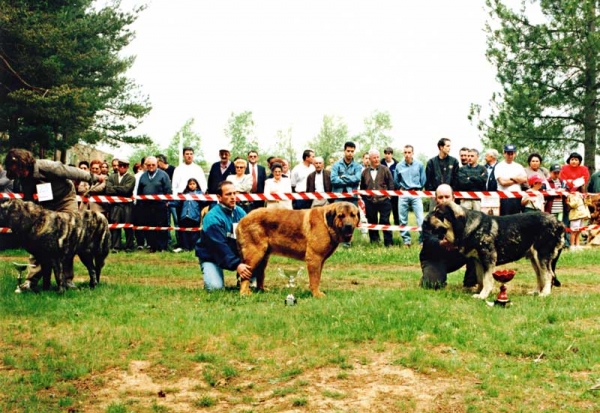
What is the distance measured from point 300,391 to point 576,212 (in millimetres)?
11392

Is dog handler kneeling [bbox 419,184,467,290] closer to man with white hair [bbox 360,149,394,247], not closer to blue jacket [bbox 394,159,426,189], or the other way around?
man with white hair [bbox 360,149,394,247]

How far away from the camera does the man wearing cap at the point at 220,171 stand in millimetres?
15672

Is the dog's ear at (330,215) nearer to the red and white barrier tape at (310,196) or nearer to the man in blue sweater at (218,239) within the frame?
the man in blue sweater at (218,239)

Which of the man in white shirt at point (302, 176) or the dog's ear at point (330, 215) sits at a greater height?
the man in white shirt at point (302, 176)

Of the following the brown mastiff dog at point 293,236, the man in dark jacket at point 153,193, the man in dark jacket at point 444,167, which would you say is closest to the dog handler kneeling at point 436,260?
the brown mastiff dog at point 293,236

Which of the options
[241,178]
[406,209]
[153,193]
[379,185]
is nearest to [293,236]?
[241,178]

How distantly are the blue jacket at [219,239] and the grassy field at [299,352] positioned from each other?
57cm

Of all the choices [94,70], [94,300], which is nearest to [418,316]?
[94,300]

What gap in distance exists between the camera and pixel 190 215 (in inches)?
601

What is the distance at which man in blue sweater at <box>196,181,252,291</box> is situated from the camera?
9.55 metres

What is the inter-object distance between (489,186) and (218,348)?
30.4 ft

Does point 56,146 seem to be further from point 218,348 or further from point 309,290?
point 218,348

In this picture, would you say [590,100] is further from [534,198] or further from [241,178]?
[241,178]

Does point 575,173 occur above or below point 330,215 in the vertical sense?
above
